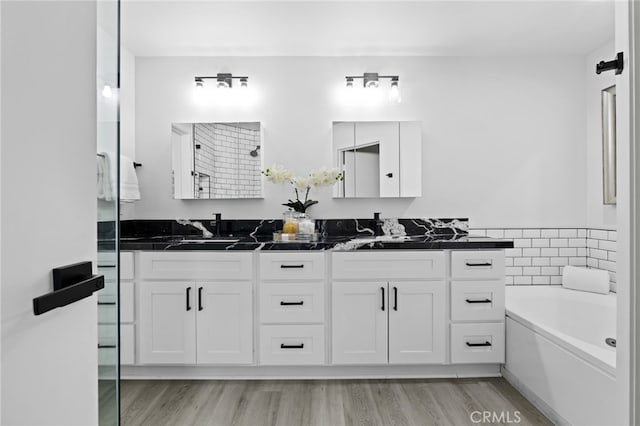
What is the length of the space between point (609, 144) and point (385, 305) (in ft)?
6.85

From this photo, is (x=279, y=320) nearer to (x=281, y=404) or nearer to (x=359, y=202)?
(x=281, y=404)

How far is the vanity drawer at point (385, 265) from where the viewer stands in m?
2.46

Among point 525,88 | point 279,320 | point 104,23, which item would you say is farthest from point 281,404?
point 525,88

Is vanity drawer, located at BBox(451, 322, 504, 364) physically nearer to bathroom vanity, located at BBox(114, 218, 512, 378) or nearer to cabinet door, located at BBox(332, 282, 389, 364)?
bathroom vanity, located at BBox(114, 218, 512, 378)

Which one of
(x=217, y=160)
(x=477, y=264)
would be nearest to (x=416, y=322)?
(x=477, y=264)

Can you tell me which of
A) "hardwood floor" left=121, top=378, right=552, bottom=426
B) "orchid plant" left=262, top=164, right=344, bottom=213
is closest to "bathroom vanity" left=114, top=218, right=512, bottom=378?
"hardwood floor" left=121, top=378, right=552, bottom=426

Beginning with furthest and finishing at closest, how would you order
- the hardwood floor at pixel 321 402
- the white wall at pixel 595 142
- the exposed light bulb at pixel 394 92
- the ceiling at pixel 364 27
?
1. the exposed light bulb at pixel 394 92
2. the white wall at pixel 595 142
3. the ceiling at pixel 364 27
4. the hardwood floor at pixel 321 402

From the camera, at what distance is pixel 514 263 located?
3.14m

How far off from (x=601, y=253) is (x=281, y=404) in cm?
263

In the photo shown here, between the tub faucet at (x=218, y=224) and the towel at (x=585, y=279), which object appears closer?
the towel at (x=585, y=279)

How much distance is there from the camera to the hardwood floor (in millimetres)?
2029

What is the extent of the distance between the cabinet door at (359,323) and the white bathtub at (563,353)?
809 mm

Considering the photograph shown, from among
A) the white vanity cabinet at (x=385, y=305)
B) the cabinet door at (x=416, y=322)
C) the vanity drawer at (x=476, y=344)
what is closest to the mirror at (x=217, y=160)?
the white vanity cabinet at (x=385, y=305)

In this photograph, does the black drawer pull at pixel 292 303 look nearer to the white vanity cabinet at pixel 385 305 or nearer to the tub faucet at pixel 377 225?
the white vanity cabinet at pixel 385 305
